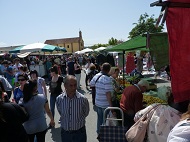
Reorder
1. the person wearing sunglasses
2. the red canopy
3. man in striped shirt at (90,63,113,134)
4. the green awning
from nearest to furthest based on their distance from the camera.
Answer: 1. the red canopy
2. the person wearing sunglasses
3. man in striped shirt at (90,63,113,134)
4. the green awning

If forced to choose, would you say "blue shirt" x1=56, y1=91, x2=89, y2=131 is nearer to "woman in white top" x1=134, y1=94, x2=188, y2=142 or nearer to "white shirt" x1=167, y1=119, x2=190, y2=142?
"woman in white top" x1=134, y1=94, x2=188, y2=142

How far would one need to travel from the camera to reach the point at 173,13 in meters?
2.08

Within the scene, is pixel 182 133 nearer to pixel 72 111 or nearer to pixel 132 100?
pixel 72 111

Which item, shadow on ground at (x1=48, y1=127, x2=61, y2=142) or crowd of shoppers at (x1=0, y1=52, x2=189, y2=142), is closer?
crowd of shoppers at (x1=0, y1=52, x2=189, y2=142)

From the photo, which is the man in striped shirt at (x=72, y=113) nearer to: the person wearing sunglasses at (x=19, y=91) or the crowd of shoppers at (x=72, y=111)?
the crowd of shoppers at (x=72, y=111)

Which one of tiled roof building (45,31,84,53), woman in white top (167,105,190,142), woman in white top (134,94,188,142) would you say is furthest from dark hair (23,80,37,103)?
tiled roof building (45,31,84,53)

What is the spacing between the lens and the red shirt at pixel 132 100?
171 inches

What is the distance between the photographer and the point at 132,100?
4383 mm

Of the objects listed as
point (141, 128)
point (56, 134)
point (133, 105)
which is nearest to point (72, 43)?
point (56, 134)

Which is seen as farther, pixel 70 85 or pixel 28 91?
pixel 28 91

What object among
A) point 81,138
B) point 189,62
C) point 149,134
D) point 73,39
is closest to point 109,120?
point 81,138

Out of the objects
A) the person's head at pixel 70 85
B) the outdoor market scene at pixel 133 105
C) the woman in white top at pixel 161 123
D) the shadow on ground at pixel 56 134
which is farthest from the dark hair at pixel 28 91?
the shadow on ground at pixel 56 134

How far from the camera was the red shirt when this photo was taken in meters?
4.34

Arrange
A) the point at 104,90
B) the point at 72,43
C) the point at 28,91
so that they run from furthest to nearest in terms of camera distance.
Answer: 1. the point at 72,43
2. the point at 104,90
3. the point at 28,91
